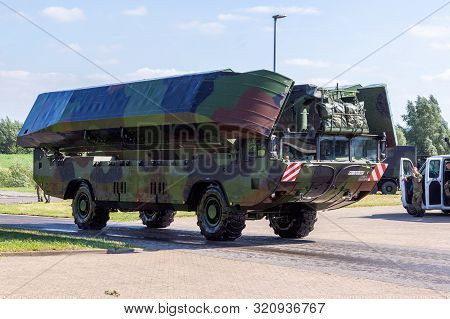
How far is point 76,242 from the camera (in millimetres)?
14492

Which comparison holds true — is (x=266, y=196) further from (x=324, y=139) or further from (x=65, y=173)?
(x=65, y=173)

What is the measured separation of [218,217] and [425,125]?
8588cm

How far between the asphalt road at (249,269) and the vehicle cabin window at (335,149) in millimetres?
1862

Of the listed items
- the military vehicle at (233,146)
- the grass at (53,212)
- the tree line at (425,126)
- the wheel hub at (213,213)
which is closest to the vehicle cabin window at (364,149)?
the military vehicle at (233,146)

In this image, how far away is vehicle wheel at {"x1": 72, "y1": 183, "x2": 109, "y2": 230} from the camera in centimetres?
1945

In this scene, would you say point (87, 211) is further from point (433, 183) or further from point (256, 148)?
point (433, 183)

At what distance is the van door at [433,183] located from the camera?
81.7ft

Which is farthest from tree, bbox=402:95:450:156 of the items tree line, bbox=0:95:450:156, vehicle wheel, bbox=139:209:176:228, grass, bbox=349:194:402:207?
vehicle wheel, bbox=139:209:176:228

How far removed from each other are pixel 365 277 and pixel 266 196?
442cm

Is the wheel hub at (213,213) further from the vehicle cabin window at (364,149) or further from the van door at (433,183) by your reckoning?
the van door at (433,183)

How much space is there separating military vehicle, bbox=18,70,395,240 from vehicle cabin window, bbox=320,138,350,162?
0.02m

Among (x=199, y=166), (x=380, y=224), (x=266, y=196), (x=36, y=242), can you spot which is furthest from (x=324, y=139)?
(x=380, y=224)

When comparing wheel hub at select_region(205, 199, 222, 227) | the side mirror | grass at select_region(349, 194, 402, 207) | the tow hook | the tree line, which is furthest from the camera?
the tree line

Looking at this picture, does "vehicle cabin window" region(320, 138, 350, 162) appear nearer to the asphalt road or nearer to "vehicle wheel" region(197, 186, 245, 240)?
the asphalt road
